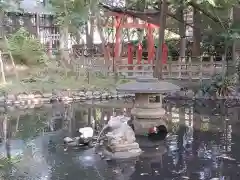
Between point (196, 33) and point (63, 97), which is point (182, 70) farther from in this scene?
point (63, 97)

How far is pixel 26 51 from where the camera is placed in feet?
89.5

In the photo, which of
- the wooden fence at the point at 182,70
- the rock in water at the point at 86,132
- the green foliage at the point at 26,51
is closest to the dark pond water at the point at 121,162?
the rock in water at the point at 86,132

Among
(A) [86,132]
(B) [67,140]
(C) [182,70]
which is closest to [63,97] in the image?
(C) [182,70]

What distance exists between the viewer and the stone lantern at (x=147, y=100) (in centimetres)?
1288

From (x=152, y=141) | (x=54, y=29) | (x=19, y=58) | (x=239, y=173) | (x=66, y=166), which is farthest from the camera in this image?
(x=54, y=29)

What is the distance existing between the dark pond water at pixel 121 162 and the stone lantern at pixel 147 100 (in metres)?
0.78

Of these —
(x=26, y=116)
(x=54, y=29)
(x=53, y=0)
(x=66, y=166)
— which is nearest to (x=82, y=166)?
(x=66, y=166)

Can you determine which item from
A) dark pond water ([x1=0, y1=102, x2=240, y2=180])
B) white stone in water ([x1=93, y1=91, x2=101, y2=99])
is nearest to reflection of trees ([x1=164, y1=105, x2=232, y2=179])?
dark pond water ([x1=0, y1=102, x2=240, y2=180])

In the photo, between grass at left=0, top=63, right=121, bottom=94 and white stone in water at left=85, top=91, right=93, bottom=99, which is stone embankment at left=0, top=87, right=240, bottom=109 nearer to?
white stone in water at left=85, top=91, right=93, bottom=99

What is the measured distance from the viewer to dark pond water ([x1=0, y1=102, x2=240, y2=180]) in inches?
360

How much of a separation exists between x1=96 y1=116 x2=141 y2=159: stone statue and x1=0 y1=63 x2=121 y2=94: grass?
12.0 metres

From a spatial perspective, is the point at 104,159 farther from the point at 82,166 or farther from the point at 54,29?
the point at 54,29

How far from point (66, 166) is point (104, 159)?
3.41 feet

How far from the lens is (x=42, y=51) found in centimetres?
2777
